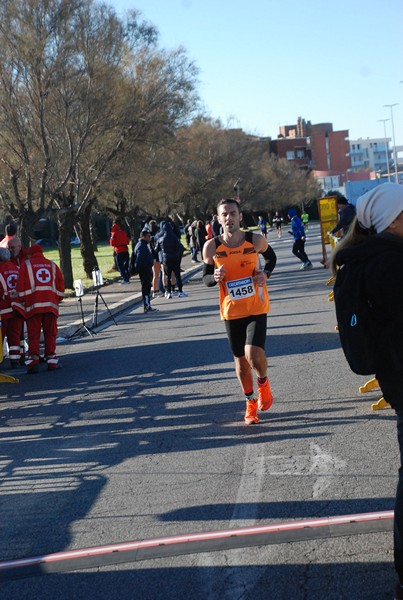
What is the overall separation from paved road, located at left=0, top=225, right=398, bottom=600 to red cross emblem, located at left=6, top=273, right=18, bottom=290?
1.75 m

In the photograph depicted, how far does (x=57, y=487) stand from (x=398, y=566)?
3.35 meters

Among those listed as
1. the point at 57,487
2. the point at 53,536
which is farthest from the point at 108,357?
the point at 53,536

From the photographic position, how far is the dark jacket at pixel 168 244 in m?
24.6

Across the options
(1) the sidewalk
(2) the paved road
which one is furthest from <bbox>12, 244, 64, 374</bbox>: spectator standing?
(1) the sidewalk

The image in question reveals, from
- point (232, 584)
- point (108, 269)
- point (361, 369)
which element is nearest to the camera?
point (361, 369)

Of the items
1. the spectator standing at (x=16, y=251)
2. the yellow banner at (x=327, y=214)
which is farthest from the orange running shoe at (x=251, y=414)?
the yellow banner at (x=327, y=214)

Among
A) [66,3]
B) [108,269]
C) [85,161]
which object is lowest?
[108,269]

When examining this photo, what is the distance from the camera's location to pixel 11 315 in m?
13.8

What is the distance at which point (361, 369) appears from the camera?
412cm

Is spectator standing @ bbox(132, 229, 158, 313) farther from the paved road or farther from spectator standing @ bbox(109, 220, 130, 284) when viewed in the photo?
spectator standing @ bbox(109, 220, 130, 284)

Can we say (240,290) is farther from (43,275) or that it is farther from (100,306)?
(100,306)

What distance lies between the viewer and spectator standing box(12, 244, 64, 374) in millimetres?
13469

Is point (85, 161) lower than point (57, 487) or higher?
higher

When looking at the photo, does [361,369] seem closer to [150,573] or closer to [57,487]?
[150,573]
